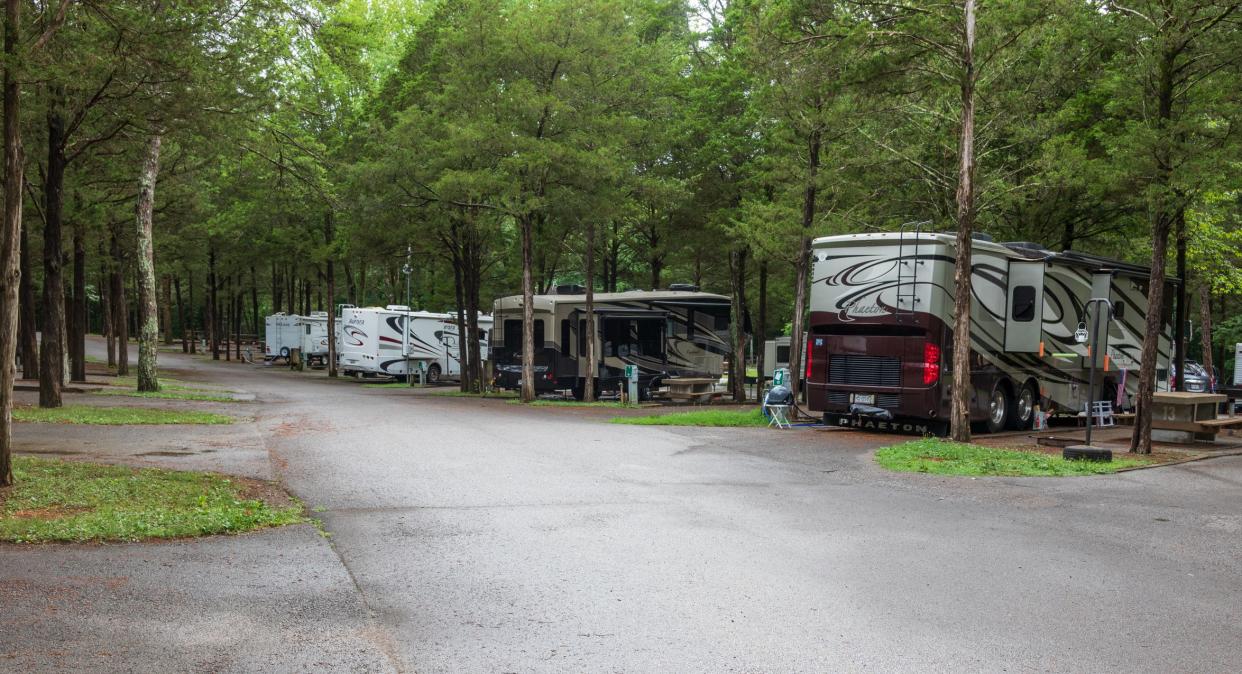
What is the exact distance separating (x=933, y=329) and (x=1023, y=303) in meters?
2.77

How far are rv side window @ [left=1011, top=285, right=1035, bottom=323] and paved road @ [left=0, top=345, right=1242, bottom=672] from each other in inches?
215

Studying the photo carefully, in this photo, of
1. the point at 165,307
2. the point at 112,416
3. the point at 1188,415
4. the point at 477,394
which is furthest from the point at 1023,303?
the point at 165,307

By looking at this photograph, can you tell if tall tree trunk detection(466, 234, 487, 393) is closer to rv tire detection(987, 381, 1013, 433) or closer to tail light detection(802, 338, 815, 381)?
tail light detection(802, 338, 815, 381)

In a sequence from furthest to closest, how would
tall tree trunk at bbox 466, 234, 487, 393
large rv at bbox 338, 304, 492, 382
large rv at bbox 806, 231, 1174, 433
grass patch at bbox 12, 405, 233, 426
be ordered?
large rv at bbox 338, 304, 492, 382 → tall tree trunk at bbox 466, 234, 487, 393 → large rv at bbox 806, 231, 1174, 433 → grass patch at bbox 12, 405, 233, 426

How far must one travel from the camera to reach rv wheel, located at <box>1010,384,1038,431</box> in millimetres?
18136

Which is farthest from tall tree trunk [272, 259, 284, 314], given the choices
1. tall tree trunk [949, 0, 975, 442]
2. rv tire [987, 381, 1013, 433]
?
tall tree trunk [949, 0, 975, 442]

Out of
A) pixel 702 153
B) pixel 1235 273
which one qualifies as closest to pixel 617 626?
pixel 702 153

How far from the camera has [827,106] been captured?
19.8m

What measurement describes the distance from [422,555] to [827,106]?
15.0 metres

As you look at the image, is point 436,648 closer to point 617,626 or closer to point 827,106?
point 617,626

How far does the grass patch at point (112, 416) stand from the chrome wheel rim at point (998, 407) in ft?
44.5

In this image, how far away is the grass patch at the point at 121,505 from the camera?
7.44 m

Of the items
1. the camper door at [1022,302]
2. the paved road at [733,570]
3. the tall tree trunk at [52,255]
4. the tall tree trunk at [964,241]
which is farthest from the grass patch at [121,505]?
the camper door at [1022,302]

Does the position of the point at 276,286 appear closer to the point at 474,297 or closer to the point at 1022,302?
the point at 474,297
